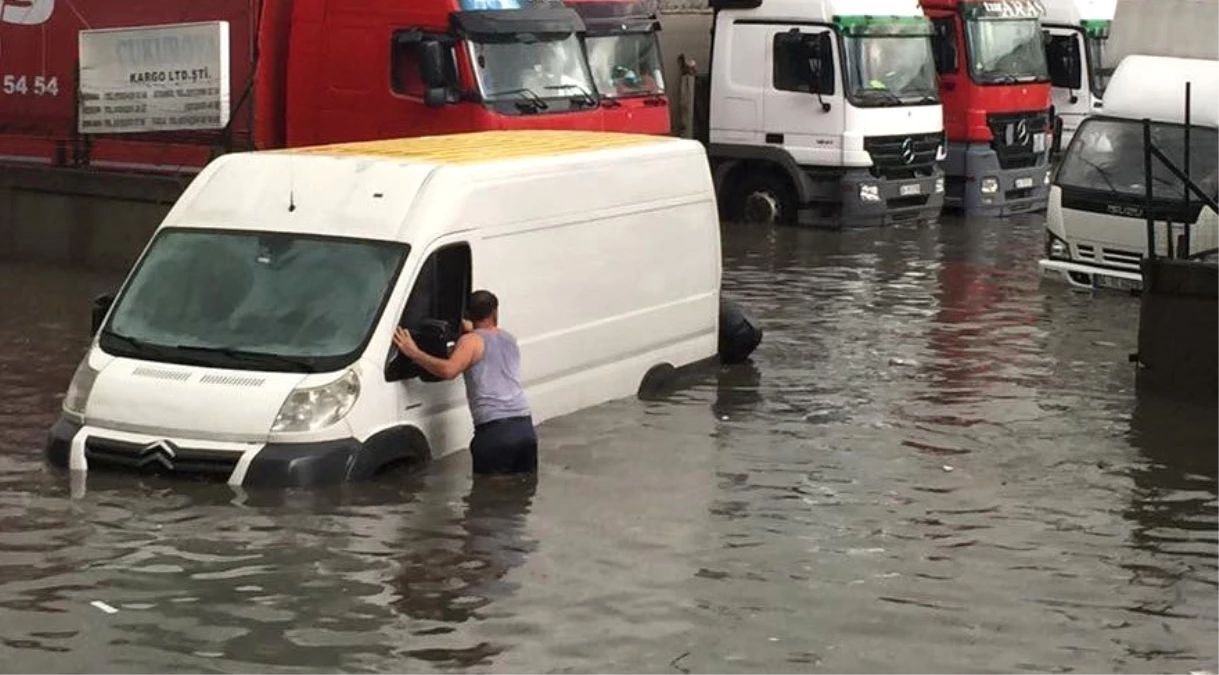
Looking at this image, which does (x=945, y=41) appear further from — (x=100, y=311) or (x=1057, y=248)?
(x=100, y=311)

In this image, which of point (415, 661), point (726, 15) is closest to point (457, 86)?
point (726, 15)

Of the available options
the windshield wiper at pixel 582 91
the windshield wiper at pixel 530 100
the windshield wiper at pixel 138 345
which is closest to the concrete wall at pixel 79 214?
the windshield wiper at pixel 530 100

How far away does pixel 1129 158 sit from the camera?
2330cm

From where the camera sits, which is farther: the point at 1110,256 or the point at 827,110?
the point at 827,110

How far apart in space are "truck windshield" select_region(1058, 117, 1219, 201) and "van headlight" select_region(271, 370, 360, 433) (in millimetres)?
11383

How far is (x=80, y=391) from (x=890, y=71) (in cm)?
1727

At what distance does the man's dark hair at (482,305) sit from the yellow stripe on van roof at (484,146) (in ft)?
3.66

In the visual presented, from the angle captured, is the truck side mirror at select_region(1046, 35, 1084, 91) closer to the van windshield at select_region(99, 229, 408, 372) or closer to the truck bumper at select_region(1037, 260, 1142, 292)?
the truck bumper at select_region(1037, 260, 1142, 292)

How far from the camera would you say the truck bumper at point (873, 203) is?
2906 cm

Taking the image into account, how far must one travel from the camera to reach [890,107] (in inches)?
1147

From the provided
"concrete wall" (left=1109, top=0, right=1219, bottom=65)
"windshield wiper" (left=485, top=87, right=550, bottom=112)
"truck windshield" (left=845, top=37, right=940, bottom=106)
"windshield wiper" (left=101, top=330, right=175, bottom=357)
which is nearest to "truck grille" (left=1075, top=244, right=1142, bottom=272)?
"concrete wall" (left=1109, top=0, right=1219, bottom=65)

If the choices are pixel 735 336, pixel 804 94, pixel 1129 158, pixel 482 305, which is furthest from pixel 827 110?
pixel 482 305

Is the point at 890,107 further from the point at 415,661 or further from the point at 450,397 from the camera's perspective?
the point at 415,661

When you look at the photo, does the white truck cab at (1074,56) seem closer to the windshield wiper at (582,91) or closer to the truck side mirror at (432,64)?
the windshield wiper at (582,91)
